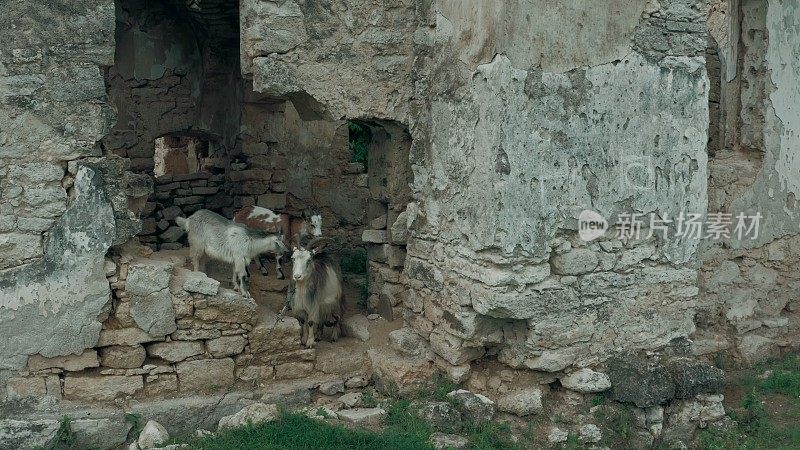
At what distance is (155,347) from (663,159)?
3722 millimetres

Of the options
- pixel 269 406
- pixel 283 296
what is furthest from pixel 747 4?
pixel 269 406

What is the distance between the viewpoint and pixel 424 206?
717 centimetres

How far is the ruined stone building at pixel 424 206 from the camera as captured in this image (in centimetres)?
627

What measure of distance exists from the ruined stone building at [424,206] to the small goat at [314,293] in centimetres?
21

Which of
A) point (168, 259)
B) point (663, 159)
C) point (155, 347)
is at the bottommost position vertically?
point (155, 347)

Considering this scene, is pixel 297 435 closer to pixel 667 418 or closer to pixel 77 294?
pixel 77 294

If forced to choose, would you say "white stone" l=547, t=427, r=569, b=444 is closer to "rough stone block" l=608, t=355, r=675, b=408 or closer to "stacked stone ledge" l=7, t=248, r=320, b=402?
"rough stone block" l=608, t=355, r=675, b=408

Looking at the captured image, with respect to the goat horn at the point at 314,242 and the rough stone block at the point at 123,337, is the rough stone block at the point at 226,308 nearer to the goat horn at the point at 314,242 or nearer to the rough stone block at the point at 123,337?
the rough stone block at the point at 123,337

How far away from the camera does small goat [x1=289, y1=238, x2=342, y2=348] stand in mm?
7320

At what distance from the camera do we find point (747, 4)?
8055mm

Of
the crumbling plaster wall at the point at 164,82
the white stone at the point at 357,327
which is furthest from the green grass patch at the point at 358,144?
the white stone at the point at 357,327

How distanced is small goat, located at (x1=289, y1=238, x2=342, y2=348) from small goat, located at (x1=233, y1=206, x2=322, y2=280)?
0.93 metres

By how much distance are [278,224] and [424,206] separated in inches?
95.7

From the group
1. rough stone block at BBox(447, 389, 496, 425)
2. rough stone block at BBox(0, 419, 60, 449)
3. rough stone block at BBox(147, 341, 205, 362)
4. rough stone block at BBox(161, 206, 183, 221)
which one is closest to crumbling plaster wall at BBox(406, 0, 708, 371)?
rough stone block at BBox(447, 389, 496, 425)
